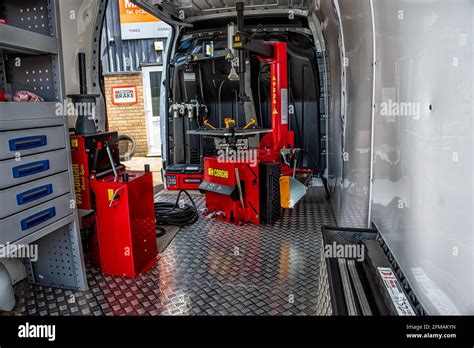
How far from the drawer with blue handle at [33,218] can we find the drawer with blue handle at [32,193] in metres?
0.03

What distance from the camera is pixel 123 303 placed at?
2.50 m

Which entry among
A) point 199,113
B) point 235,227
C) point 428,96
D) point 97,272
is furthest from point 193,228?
point 428,96

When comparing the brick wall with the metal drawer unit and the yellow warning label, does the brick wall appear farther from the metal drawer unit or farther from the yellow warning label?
the metal drawer unit

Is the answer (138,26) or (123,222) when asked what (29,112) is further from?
(138,26)

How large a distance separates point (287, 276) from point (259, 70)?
3.50m

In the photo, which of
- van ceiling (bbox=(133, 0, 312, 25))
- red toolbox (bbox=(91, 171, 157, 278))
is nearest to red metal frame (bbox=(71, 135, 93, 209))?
red toolbox (bbox=(91, 171, 157, 278))

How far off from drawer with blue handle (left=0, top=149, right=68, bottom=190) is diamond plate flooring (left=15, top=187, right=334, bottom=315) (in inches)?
36.4

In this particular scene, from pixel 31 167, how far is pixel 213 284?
1.46 m

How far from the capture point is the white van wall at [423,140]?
98 centimetres

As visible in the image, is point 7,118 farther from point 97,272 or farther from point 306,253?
point 306,253

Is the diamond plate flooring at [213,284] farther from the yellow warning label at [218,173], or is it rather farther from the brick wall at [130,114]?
the brick wall at [130,114]

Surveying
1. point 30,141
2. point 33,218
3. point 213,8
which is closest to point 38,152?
point 30,141

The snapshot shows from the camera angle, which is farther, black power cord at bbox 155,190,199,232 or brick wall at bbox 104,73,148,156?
brick wall at bbox 104,73,148,156

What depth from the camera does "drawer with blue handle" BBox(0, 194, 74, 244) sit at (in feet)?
6.52
